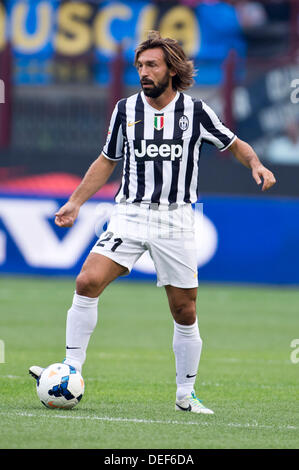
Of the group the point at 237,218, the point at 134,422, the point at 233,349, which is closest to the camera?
the point at 134,422

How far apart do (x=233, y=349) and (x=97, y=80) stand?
9.43m

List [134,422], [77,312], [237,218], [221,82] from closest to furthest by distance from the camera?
1. [134,422]
2. [77,312]
3. [237,218]
4. [221,82]

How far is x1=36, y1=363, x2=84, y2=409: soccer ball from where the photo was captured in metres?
5.79

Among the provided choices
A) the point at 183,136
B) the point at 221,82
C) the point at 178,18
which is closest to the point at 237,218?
the point at 221,82

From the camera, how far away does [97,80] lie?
18172mm

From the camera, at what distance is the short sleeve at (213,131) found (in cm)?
616

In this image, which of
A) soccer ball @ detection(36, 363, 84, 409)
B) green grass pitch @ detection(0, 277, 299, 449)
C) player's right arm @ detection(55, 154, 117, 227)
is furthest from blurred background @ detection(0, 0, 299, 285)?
soccer ball @ detection(36, 363, 84, 409)

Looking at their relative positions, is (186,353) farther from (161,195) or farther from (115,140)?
(115,140)

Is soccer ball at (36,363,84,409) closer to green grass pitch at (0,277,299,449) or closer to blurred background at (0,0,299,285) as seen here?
green grass pitch at (0,277,299,449)

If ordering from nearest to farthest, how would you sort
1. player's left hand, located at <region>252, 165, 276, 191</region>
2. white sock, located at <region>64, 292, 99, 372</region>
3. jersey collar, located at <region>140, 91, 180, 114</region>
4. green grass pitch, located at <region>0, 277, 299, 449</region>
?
green grass pitch, located at <region>0, 277, 299, 449</region> → player's left hand, located at <region>252, 165, 276, 191</region> → white sock, located at <region>64, 292, 99, 372</region> → jersey collar, located at <region>140, 91, 180, 114</region>

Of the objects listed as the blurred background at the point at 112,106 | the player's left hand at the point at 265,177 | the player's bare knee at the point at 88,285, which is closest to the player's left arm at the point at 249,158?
the player's left hand at the point at 265,177

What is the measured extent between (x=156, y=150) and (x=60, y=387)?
58.4 inches

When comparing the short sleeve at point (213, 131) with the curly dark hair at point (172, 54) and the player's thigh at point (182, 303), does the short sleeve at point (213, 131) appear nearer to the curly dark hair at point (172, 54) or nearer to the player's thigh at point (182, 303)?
the curly dark hair at point (172, 54)

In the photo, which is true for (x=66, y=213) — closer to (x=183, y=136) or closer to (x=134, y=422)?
(x=183, y=136)
